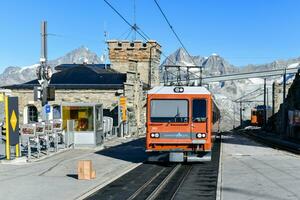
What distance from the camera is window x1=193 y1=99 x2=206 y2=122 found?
18750 mm

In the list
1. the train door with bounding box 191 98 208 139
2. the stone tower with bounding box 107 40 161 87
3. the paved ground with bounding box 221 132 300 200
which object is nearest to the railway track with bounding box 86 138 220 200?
the paved ground with bounding box 221 132 300 200

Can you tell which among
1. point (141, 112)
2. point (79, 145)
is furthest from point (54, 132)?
point (141, 112)

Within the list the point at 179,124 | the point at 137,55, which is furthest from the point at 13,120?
the point at 137,55

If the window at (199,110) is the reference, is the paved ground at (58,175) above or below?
below

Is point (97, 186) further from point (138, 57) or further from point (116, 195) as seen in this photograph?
point (138, 57)

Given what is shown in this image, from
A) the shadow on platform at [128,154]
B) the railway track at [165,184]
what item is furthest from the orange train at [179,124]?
the shadow on platform at [128,154]

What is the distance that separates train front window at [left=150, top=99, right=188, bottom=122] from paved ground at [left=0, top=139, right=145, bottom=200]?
2.09 metres

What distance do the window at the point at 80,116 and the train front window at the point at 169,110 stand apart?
733 cm

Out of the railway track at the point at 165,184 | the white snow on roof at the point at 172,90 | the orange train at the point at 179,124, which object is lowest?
the railway track at the point at 165,184

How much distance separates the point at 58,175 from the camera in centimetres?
1555

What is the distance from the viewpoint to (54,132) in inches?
903

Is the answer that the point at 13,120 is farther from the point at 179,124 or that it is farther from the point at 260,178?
the point at 260,178

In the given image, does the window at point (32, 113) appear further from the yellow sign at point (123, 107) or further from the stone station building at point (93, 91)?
the yellow sign at point (123, 107)

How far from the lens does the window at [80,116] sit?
2555 centimetres
